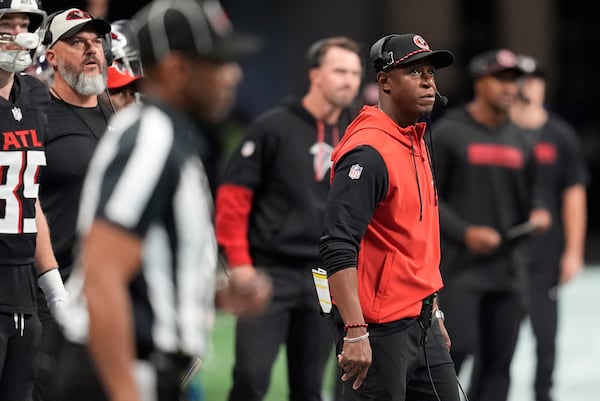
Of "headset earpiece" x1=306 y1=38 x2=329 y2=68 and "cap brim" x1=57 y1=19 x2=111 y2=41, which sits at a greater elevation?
"cap brim" x1=57 y1=19 x2=111 y2=41

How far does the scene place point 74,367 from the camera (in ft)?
10.6

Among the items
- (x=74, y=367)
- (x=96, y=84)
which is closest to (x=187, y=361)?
(x=74, y=367)

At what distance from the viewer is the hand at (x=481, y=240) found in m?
7.00

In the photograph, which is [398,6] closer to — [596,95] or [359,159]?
[596,95]

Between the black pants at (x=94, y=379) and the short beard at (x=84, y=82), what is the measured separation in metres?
2.34

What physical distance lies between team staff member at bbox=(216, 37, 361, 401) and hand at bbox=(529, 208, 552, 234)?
166cm

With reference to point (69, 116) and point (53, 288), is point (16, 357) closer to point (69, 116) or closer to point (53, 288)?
point (53, 288)

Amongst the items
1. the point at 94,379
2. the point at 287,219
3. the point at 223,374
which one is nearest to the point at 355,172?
the point at 94,379

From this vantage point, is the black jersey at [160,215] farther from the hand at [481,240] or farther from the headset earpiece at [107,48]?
the hand at [481,240]

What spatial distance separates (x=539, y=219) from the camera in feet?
25.8

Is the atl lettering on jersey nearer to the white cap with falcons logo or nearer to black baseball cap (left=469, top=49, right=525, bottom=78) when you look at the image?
the white cap with falcons logo

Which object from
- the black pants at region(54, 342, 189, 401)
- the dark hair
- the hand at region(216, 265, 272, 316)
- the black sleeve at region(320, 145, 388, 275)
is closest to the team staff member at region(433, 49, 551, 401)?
the dark hair

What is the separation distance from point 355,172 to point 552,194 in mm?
4460

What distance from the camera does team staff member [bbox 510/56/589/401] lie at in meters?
8.40
